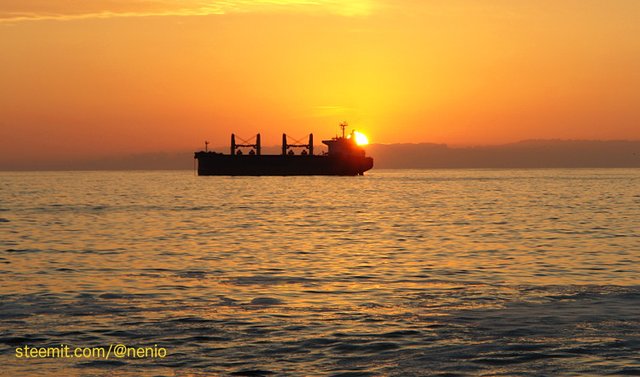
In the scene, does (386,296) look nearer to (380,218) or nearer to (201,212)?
(380,218)

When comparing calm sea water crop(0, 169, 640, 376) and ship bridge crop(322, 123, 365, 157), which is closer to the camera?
calm sea water crop(0, 169, 640, 376)

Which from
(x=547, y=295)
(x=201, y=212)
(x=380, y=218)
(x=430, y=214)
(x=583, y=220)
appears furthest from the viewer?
(x=201, y=212)

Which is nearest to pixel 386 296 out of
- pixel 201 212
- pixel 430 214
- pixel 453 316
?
pixel 453 316

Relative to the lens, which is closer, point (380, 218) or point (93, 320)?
point (93, 320)

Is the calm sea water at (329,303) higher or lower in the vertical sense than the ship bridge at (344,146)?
lower

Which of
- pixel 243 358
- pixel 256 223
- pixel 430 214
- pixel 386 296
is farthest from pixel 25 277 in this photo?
pixel 430 214

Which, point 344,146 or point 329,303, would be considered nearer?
point 329,303

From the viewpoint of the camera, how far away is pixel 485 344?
1330 cm

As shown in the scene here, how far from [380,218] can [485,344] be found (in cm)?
4013

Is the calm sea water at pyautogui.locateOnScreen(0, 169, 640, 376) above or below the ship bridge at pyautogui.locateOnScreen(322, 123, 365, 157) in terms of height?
below

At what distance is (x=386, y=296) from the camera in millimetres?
18781

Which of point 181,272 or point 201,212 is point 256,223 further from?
point 181,272

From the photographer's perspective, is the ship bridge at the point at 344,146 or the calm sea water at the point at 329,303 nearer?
the calm sea water at the point at 329,303

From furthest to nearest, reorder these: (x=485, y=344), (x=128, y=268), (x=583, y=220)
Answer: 1. (x=583, y=220)
2. (x=128, y=268)
3. (x=485, y=344)
